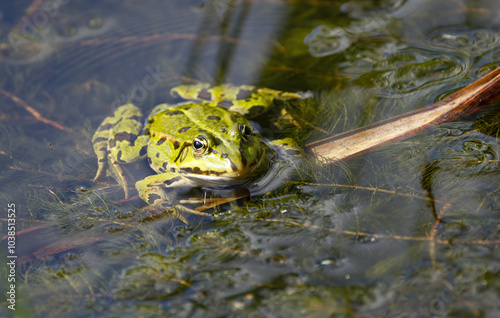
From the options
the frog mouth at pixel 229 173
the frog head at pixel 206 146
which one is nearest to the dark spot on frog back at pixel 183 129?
the frog head at pixel 206 146

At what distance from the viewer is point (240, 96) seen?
501 cm

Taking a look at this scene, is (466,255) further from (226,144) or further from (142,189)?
(142,189)

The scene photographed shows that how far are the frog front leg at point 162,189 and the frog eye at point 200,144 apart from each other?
54cm

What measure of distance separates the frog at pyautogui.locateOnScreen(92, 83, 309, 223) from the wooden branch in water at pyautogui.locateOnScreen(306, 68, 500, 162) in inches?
17.4

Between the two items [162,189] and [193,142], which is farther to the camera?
[162,189]

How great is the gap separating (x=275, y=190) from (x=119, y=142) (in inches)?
83.5

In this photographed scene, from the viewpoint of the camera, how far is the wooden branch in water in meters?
3.88

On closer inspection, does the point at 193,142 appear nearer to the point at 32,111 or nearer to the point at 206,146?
the point at 206,146

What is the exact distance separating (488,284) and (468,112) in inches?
79.8

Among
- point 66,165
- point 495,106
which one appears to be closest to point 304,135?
point 495,106

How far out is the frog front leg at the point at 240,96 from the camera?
16.0ft

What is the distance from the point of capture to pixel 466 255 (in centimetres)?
275

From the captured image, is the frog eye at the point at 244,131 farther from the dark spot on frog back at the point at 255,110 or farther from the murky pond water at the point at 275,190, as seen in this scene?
the dark spot on frog back at the point at 255,110

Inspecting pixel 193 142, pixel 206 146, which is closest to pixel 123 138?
pixel 193 142
